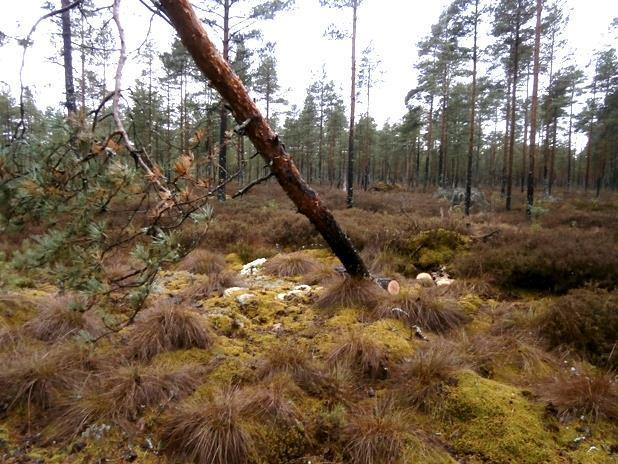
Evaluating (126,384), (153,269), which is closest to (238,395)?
(126,384)

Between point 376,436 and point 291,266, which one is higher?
point 291,266

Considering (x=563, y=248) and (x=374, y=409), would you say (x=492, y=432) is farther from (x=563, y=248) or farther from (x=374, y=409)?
(x=563, y=248)

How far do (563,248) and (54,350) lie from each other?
21.4 ft

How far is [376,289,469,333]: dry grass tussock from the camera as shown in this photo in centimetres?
426

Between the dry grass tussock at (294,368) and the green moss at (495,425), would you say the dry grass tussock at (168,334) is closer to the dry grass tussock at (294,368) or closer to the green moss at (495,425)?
the dry grass tussock at (294,368)

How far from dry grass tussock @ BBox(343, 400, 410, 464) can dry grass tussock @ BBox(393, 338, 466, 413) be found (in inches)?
9.7

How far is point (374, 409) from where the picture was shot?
280 cm

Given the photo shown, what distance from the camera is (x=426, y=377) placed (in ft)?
9.90

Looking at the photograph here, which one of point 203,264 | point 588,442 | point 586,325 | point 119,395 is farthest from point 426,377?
point 203,264

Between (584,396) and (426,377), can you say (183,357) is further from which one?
(584,396)

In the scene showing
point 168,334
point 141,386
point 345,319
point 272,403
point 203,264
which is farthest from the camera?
point 203,264

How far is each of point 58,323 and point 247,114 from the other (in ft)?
10.1

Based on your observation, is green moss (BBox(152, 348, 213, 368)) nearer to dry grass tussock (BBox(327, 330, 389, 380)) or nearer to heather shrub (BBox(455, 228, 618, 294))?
dry grass tussock (BBox(327, 330, 389, 380))

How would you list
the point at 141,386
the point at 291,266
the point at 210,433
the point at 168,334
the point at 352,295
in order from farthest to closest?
the point at 291,266, the point at 352,295, the point at 168,334, the point at 141,386, the point at 210,433
